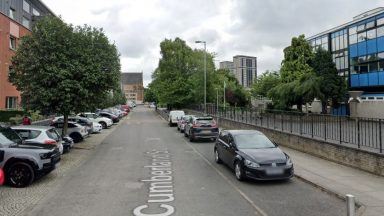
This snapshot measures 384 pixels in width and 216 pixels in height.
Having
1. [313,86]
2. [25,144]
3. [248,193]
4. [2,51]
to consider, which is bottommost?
[248,193]

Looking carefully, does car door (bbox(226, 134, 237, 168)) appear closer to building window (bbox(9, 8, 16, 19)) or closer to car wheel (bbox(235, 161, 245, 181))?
car wheel (bbox(235, 161, 245, 181))

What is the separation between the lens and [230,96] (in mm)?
80688

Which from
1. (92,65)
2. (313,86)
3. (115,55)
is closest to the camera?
(92,65)

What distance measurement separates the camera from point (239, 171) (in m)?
12.8

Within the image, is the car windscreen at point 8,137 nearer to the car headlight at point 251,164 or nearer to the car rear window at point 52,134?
the car rear window at point 52,134

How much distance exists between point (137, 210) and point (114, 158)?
949cm

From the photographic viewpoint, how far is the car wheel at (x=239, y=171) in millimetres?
12586

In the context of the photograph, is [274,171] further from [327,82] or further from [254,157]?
[327,82]

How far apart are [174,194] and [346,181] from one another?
195 inches

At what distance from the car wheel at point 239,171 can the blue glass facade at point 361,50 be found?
34.9m

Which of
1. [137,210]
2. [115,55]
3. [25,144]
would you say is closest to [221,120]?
[115,55]

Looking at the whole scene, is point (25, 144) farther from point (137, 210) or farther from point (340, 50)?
point (340, 50)

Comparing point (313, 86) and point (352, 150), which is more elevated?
point (313, 86)

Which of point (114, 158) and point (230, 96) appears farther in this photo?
point (230, 96)
